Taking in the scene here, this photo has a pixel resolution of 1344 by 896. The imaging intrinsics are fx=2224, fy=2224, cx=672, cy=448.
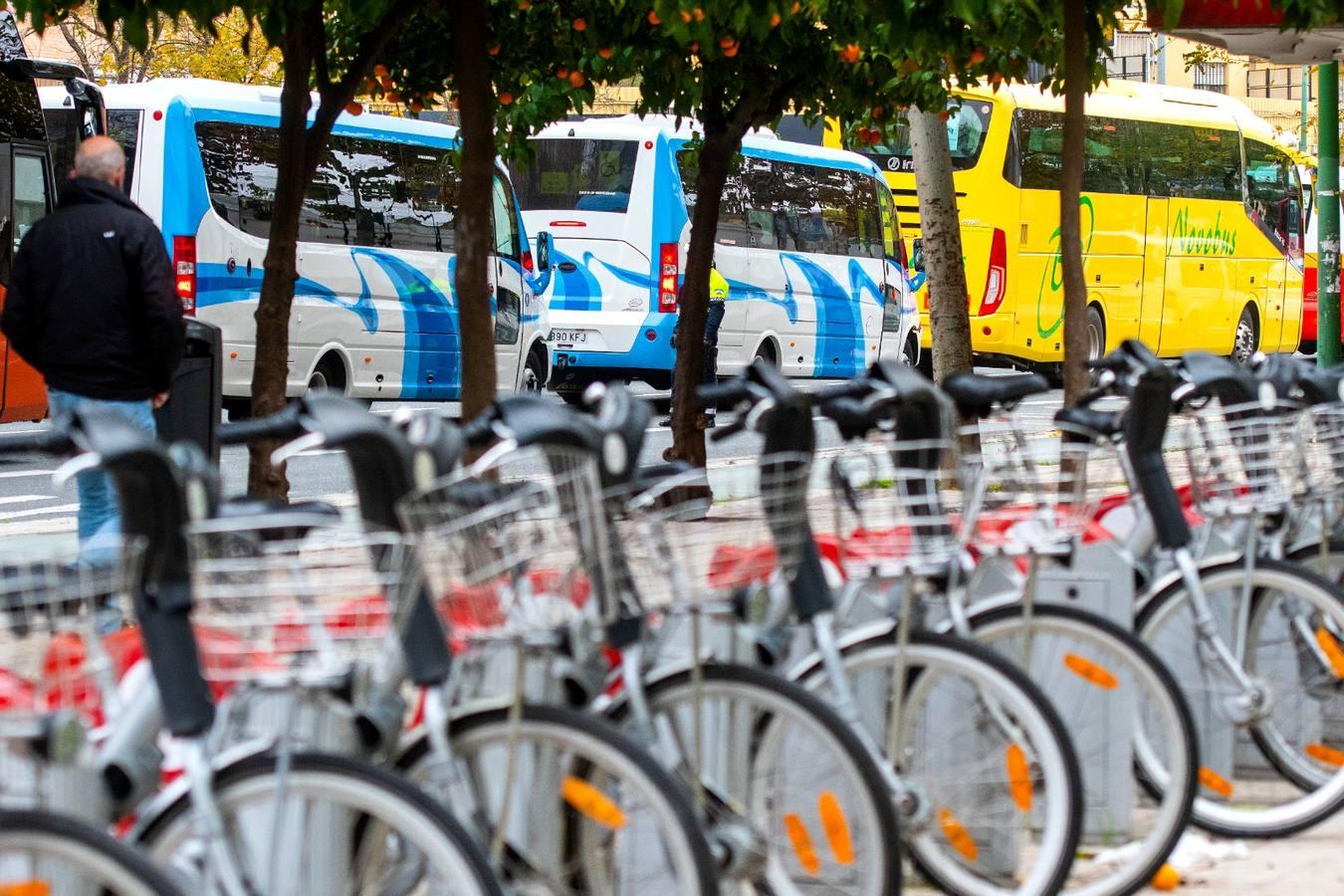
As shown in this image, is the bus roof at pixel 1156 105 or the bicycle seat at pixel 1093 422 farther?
the bus roof at pixel 1156 105

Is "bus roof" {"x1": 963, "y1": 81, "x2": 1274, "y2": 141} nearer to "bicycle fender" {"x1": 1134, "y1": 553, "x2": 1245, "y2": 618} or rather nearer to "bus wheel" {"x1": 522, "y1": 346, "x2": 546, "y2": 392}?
"bus wheel" {"x1": 522, "y1": 346, "x2": 546, "y2": 392}

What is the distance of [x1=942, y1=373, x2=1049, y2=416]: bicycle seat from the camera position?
454 cm

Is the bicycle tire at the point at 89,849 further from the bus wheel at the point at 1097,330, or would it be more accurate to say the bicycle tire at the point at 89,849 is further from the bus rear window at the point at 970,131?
the bus wheel at the point at 1097,330

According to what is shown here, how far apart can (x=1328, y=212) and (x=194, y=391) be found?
9453 mm

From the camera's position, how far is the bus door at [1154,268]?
28.0m

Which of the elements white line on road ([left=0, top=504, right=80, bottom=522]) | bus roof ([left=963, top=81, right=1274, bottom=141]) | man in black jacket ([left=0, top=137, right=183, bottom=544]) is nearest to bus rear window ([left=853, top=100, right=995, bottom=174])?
bus roof ([left=963, top=81, right=1274, bottom=141])

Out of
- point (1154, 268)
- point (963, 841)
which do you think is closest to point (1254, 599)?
point (963, 841)

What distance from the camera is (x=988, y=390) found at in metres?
4.54

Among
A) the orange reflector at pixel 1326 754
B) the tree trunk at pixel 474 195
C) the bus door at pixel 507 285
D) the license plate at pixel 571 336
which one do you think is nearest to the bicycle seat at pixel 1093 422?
the orange reflector at pixel 1326 754

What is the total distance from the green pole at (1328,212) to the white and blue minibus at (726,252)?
682 cm

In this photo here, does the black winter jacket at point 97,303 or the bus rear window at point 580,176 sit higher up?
the bus rear window at point 580,176

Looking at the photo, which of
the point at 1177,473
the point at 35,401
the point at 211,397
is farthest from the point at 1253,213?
the point at 1177,473

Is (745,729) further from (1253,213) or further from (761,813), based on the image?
(1253,213)

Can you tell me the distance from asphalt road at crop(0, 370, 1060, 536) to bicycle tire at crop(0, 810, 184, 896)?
9.29 m
